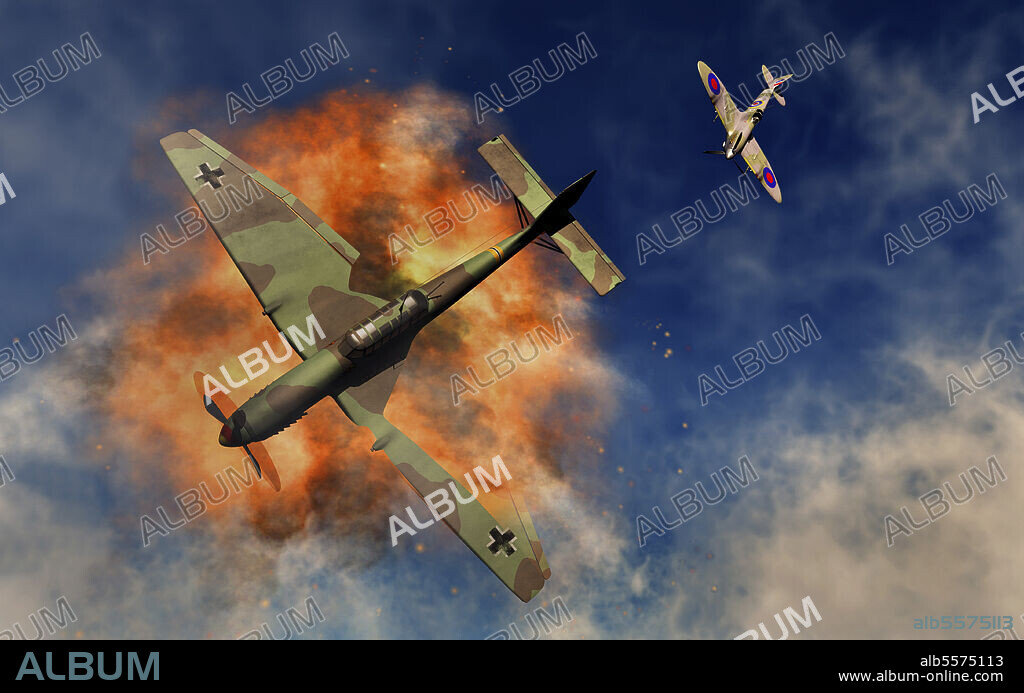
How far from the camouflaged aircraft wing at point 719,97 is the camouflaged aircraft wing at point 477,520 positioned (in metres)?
26.8

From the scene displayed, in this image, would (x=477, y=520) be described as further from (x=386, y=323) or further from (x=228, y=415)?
(x=228, y=415)

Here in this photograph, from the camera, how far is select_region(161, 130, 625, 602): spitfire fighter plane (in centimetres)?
2203

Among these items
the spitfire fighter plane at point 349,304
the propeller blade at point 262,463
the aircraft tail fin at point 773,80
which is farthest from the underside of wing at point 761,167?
the propeller blade at point 262,463

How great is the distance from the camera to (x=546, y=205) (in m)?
26.3

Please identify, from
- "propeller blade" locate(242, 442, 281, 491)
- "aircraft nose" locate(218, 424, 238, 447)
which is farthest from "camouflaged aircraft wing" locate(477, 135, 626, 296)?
"aircraft nose" locate(218, 424, 238, 447)

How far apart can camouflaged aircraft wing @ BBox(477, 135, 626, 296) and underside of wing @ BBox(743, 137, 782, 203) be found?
14112 mm

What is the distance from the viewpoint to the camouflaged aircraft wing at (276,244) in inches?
951

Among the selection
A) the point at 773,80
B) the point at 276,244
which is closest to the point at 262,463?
the point at 276,244

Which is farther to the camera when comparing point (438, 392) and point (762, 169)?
point (762, 169)

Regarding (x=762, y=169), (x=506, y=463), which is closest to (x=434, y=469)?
(x=506, y=463)

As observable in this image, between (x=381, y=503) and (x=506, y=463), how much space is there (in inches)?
276

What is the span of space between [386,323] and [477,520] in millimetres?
10029

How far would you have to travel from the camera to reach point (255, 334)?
89.1ft

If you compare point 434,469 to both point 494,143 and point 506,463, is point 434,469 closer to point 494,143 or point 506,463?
point 506,463
